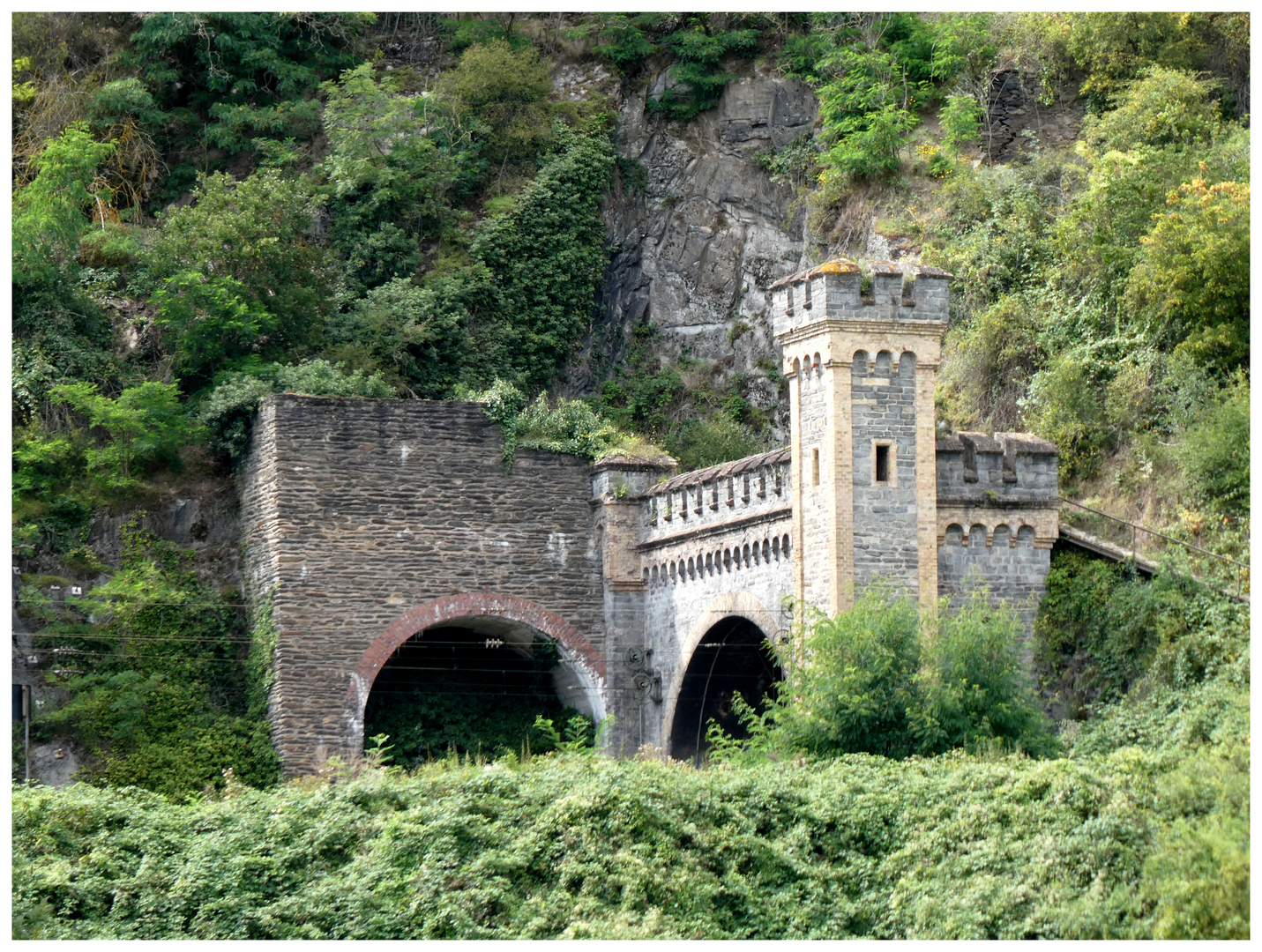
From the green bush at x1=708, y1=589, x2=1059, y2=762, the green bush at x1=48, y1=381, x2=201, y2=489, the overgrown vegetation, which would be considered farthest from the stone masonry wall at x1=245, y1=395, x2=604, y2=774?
the green bush at x1=708, y1=589, x2=1059, y2=762

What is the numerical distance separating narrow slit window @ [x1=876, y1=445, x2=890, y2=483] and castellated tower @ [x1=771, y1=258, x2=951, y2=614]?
0.07 feet

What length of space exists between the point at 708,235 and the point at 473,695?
40.5 ft

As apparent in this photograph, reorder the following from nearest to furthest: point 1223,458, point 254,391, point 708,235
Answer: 1. point 1223,458
2. point 254,391
3. point 708,235

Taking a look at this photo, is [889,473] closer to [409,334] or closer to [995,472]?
[995,472]

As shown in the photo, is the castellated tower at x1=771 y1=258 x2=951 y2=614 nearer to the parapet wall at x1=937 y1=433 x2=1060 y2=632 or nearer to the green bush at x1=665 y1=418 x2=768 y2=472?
the parapet wall at x1=937 y1=433 x2=1060 y2=632

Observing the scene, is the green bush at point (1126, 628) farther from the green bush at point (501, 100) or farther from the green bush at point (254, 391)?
the green bush at point (501, 100)

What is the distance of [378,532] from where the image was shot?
3170cm

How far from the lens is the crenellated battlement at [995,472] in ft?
89.1

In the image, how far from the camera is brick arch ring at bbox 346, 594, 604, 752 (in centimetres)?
3112

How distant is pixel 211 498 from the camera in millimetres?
33500

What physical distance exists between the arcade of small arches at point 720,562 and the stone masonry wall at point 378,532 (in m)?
1.22

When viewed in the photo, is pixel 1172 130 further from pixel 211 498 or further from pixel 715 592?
pixel 211 498

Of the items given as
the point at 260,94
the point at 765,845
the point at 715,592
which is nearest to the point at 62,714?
the point at 715,592

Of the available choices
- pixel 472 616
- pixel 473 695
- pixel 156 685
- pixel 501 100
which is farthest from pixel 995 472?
pixel 501 100
